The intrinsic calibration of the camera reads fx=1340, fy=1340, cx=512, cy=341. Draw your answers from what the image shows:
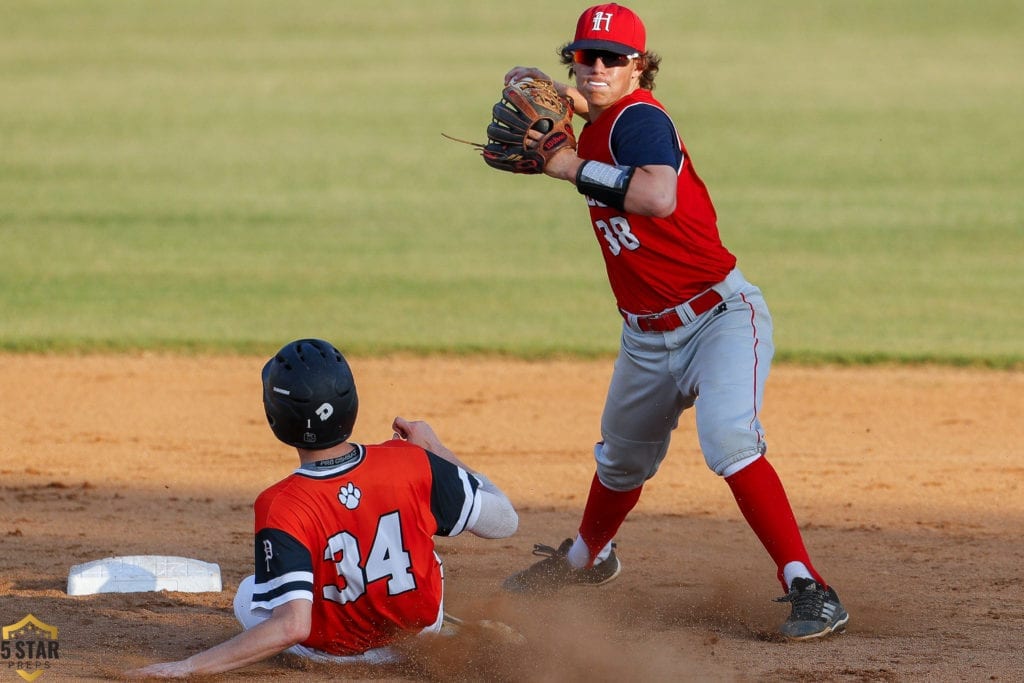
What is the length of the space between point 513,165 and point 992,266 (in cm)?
854

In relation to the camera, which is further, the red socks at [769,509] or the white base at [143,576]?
the white base at [143,576]

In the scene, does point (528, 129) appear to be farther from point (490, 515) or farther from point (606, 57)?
point (490, 515)

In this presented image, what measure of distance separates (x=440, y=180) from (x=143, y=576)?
1171 centimetres

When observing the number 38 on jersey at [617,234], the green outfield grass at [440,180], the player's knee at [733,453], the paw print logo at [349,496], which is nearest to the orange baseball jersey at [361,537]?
the paw print logo at [349,496]

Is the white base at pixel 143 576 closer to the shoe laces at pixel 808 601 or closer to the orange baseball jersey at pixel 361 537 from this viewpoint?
the orange baseball jersey at pixel 361 537

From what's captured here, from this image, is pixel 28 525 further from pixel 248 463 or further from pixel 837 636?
pixel 837 636

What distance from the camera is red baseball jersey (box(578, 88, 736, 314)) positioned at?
188 inches

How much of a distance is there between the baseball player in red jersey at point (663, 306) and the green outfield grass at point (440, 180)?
14.5ft

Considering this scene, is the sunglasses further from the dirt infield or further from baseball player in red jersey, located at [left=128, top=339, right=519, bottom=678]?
the dirt infield

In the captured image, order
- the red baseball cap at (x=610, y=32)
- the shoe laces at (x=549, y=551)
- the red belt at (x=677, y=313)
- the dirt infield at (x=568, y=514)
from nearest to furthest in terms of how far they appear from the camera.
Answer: the dirt infield at (x=568, y=514)
the red baseball cap at (x=610, y=32)
the red belt at (x=677, y=313)
the shoe laces at (x=549, y=551)

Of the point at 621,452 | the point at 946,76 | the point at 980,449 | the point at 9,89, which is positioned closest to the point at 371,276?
the point at 980,449

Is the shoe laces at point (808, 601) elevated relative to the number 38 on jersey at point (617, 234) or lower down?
lower down

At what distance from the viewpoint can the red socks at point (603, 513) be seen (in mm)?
5334

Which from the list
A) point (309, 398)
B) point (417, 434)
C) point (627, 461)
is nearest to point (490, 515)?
point (417, 434)
